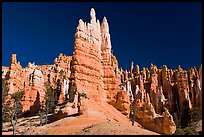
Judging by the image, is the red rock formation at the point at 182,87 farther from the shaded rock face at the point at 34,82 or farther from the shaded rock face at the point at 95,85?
the shaded rock face at the point at 34,82

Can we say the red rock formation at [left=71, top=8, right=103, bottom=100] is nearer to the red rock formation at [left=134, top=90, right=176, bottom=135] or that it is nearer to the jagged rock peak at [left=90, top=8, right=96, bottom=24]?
the jagged rock peak at [left=90, top=8, right=96, bottom=24]

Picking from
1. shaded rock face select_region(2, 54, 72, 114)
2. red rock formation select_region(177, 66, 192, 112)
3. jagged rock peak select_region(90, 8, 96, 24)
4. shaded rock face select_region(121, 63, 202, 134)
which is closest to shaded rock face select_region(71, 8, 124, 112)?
jagged rock peak select_region(90, 8, 96, 24)

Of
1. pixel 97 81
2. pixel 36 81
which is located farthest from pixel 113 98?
pixel 36 81

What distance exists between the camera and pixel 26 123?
→ 144 ft

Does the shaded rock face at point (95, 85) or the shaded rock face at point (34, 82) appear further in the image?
the shaded rock face at point (34, 82)

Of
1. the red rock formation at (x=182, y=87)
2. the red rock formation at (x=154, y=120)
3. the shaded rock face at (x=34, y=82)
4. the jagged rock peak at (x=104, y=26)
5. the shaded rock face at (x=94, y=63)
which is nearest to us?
the shaded rock face at (x=94, y=63)

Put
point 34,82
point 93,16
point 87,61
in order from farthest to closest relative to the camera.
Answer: point 34,82
point 93,16
point 87,61

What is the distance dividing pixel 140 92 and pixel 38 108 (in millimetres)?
28535

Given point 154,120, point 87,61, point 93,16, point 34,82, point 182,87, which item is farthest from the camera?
point 182,87

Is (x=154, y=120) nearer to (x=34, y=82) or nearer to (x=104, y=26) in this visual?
(x=104, y=26)

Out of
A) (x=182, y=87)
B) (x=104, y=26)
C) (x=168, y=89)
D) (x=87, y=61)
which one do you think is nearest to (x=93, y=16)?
(x=104, y=26)

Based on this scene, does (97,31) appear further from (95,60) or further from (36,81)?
(36,81)

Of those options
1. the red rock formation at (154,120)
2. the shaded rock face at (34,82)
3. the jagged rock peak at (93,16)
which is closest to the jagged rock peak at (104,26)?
the jagged rock peak at (93,16)

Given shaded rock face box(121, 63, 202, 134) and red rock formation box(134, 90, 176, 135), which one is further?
shaded rock face box(121, 63, 202, 134)
